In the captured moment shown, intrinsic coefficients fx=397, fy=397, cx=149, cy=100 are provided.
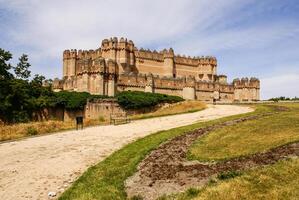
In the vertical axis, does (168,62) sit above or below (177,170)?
above

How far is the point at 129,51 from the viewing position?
85062 millimetres

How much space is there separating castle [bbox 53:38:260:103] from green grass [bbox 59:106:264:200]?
4656 centimetres

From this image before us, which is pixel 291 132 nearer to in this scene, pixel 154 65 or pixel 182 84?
pixel 182 84

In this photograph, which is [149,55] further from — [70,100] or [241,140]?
[241,140]

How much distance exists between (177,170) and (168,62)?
79.2 meters

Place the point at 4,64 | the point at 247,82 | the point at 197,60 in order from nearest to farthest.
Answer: the point at 4,64 → the point at 247,82 → the point at 197,60

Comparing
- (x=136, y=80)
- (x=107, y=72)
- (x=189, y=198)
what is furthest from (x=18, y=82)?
(x=189, y=198)

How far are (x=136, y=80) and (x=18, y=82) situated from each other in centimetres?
2487

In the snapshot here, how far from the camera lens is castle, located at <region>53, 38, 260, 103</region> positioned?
222 feet

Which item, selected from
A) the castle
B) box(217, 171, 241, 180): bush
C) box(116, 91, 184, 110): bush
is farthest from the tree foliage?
box(217, 171, 241, 180): bush

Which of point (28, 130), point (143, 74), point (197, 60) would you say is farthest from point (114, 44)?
point (28, 130)

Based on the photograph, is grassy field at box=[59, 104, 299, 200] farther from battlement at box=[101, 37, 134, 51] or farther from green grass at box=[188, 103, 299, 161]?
battlement at box=[101, 37, 134, 51]

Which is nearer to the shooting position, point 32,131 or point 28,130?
point 32,131

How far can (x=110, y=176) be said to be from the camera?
15.1 metres
